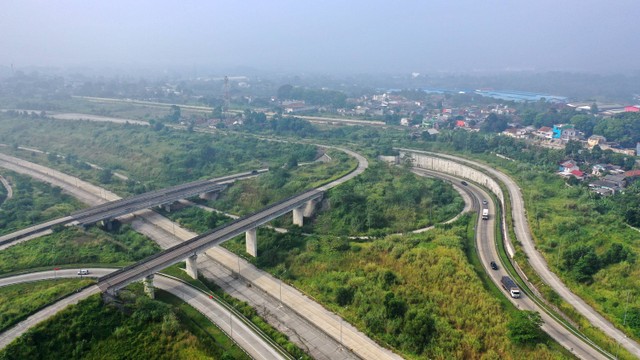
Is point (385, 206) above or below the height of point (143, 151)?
above

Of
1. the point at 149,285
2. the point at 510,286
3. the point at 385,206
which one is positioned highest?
the point at 510,286

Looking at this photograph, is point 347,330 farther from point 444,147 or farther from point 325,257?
point 444,147

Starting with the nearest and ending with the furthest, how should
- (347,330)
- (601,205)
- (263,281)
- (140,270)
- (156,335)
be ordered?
(156,335) → (347,330) → (140,270) → (263,281) → (601,205)

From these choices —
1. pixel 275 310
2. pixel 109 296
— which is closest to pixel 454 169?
pixel 275 310

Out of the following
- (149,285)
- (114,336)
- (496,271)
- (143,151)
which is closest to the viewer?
(114,336)

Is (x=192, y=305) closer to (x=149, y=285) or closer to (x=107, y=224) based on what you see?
(x=149, y=285)

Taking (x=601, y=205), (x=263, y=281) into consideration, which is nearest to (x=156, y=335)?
(x=263, y=281)

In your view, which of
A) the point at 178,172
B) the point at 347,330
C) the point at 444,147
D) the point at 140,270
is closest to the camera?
the point at 347,330

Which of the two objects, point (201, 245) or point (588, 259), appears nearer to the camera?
point (588, 259)
